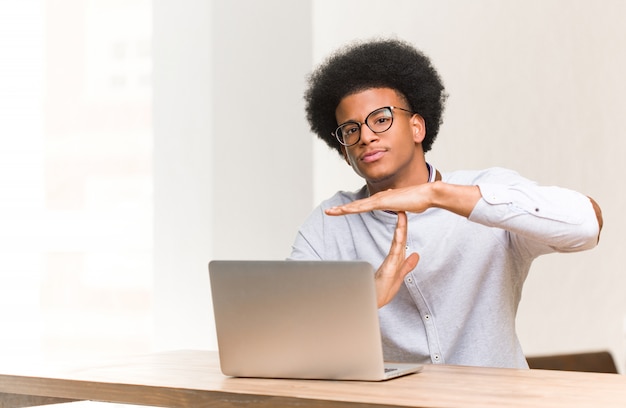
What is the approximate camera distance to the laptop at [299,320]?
1.51 meters

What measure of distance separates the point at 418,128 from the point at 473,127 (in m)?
1.62

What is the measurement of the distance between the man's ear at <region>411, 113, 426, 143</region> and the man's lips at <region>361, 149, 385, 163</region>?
0.20 m

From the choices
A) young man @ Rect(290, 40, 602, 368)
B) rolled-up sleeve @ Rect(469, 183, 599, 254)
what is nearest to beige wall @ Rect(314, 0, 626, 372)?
young man @ Rect(290, 40, 602, 368)

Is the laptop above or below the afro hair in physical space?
below

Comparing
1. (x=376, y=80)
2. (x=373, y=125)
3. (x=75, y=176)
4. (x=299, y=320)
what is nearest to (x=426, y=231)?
(x=373, y=125)

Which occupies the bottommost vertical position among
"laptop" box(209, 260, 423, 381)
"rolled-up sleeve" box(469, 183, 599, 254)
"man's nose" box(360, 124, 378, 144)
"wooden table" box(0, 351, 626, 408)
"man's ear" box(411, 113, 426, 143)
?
"wooden table" box(0, 351, 626, 408)

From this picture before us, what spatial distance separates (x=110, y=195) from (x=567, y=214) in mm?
2324

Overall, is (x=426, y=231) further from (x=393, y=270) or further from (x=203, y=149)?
(x=203, y=149)

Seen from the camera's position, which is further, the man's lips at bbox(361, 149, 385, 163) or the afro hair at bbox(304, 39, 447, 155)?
the afro hair at bbox(304, 39, 447, 155)

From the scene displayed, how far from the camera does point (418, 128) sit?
7.73 ft

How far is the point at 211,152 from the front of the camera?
12.5ft

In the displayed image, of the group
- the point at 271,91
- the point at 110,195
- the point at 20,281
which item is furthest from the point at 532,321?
the point at 20,281

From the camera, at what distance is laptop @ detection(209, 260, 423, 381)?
59.6 inches

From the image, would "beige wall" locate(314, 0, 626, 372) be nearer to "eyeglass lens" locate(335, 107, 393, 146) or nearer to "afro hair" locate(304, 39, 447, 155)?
"afro hair" locate(304, 39, 447, 155)
